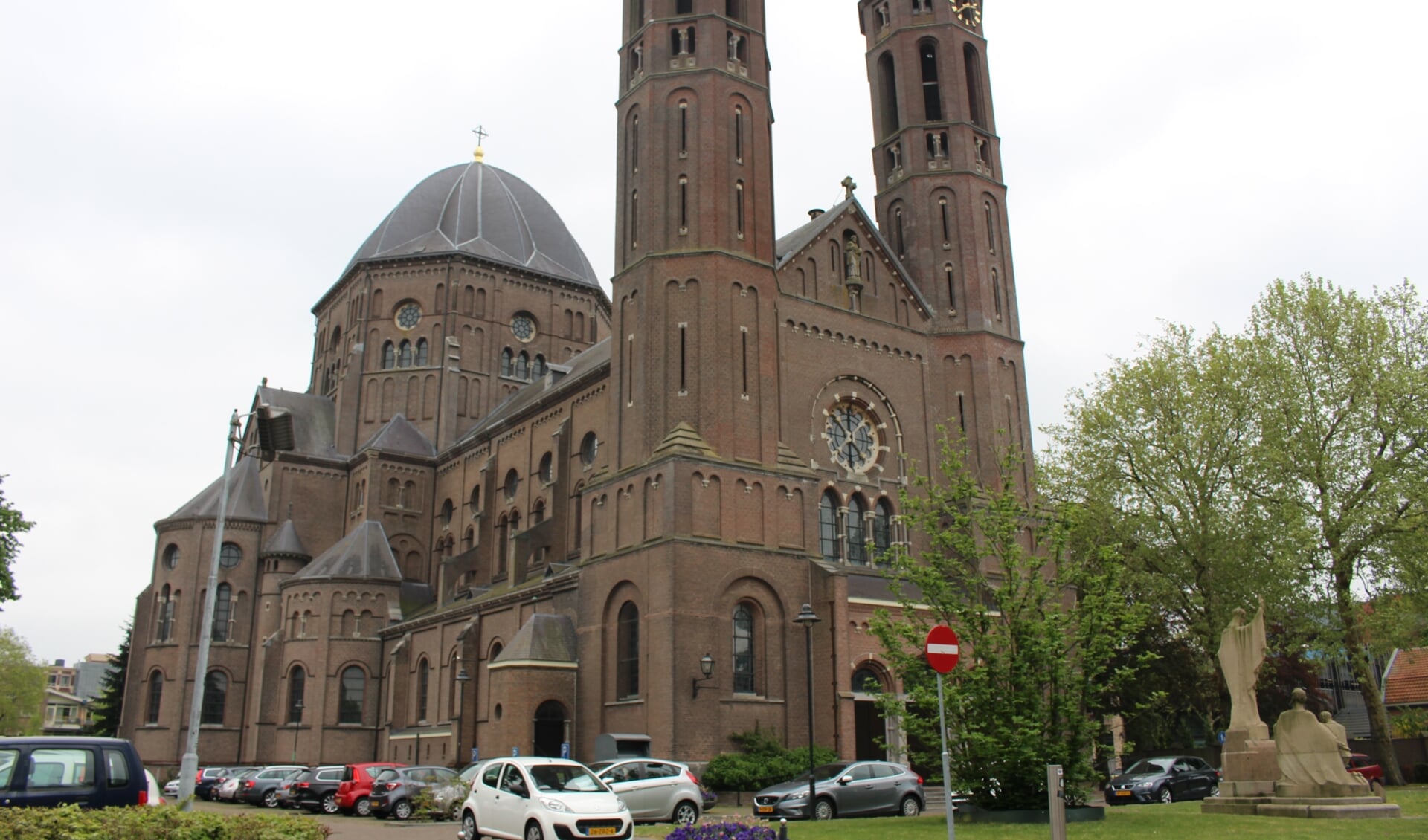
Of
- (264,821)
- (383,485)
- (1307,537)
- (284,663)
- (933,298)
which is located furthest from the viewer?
(383,485)

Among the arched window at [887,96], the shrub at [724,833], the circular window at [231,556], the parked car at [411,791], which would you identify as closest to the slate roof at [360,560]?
the circular window at [231,556]

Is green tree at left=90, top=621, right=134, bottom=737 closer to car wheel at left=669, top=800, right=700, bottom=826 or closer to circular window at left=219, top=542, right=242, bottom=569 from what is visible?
circular window at left=219, top=542, right=242, bottom=569

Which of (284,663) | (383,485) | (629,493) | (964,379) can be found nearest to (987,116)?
(964,379)

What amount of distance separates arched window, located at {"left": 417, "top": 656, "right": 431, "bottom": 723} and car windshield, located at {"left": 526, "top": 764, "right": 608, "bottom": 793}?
88.2ft

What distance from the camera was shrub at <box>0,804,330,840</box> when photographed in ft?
36.3

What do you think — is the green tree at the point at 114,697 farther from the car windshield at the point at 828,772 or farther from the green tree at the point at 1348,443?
the green tree at the point at 1348,443

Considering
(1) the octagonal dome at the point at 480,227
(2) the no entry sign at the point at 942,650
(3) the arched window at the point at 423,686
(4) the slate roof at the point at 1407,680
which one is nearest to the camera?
(2) the no entry sign at the point at 942,650

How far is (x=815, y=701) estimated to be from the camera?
100ft

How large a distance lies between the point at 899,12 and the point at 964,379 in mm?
15274

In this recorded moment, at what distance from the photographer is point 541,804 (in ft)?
51.7

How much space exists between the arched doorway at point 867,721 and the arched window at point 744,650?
118 inches

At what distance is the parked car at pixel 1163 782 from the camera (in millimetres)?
28406

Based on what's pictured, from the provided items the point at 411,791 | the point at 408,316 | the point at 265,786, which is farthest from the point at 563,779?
the point at 408,316

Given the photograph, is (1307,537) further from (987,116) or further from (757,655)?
(987,116)
